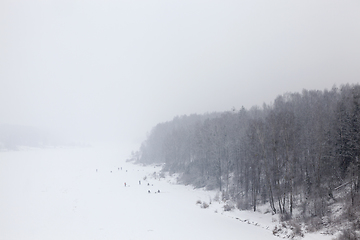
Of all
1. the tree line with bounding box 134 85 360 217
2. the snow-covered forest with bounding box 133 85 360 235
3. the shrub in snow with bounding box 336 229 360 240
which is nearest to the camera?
the shrub in snow with bounding box 336 229 360 240

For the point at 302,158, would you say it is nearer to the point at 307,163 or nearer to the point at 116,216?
the point at 307,163

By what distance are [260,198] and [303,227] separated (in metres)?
12.2

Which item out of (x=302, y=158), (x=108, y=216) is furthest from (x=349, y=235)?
(x=108, y=216)

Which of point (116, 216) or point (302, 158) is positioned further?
point (302, 158)

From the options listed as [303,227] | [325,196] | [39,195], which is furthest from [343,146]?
[39,195]

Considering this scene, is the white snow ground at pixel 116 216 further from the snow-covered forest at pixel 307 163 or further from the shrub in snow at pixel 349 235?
the snow-covered forest at pixel 307 163

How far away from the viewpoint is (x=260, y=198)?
103 ft

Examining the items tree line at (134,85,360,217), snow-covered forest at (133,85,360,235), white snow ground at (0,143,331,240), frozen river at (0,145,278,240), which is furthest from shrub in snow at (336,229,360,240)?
frozen river at (0,145,278,240)

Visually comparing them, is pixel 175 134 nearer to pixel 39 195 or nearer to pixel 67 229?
pixel 39 195

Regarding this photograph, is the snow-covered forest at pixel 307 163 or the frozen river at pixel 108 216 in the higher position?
the snow-covered forest at pixel 307 163

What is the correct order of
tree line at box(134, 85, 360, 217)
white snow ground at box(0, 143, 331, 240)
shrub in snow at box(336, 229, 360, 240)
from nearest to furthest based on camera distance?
shrub in snow at box(336, 229, 360, 240) → white snow ground at box(0, 143, 331, 240) → tree line at box(134, 85, 360, 217)

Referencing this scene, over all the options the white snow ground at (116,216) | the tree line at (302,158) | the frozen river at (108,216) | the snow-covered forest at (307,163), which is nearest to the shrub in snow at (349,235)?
the snow-covered forest at (307,163)

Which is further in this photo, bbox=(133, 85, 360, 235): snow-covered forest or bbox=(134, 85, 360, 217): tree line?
bbox=(134, 85, 360, 217): tree line

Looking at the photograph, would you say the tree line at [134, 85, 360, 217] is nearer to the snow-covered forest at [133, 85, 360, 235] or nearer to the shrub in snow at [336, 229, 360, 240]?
the snow-covered forest at [133, 85, 360, 235]
